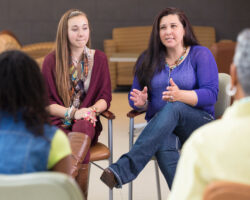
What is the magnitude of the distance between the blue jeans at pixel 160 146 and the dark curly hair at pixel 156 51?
39 cm

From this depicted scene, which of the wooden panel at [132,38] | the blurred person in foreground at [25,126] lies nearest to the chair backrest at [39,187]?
the blurred person in foreground at [25,126]

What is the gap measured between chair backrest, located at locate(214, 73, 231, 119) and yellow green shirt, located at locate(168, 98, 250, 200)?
1.76 metres

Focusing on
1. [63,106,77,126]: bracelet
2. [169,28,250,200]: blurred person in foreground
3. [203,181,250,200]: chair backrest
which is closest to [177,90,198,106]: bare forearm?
[63,106,77,126]: bracelet

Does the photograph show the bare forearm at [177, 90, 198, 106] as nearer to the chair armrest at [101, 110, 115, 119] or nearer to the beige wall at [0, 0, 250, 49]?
the chair armrest at [101, 110, 115, 119]

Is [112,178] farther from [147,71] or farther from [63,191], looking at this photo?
[63,191]

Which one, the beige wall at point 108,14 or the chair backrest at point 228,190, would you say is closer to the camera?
the chair backrest at point 228,190

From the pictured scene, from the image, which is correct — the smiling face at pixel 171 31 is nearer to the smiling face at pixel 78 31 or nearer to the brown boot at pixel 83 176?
the smiling face at pixel 78 31

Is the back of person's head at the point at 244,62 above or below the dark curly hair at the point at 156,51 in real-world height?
above

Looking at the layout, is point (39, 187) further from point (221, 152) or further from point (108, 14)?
point (108, 14)

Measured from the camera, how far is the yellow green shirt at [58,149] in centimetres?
147

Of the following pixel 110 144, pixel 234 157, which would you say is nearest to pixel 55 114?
pixel 110 144

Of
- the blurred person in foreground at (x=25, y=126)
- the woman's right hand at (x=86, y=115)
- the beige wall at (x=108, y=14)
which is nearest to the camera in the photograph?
the blurred person in foreground at (x=25, y=126)

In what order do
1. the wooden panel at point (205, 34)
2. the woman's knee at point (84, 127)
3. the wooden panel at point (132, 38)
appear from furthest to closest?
the wooden panel at point (205, 34), the wooden panel at point (132, 38), the woman's knee at point (84, 127)

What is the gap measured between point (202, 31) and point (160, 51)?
5167 mm
